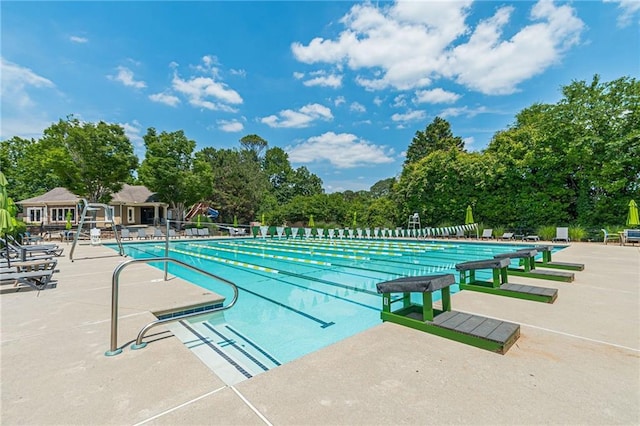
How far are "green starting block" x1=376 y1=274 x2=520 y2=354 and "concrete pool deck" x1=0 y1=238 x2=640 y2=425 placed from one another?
9cm

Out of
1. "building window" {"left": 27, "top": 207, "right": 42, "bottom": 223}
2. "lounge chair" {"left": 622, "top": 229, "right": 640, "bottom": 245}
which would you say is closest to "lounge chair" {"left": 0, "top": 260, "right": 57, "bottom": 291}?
"lounge chair" {"left": 622, "top": 229, "right": 640, "bottom": 245}

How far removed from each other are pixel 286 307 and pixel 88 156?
24106 millimetres

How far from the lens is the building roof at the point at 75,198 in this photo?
26109 millimetres

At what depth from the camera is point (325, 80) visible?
67.9ft

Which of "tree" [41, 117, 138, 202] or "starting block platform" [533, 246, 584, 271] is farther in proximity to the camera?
"tree" [41, 117, 138, 202]

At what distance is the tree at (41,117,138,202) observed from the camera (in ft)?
69.2

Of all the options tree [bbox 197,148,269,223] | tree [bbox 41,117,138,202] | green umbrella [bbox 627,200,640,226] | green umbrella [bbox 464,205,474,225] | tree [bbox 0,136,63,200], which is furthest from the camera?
tree [bbox 0,136,63,200]

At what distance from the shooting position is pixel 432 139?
36.2 m

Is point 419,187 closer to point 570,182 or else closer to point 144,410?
point 570,182

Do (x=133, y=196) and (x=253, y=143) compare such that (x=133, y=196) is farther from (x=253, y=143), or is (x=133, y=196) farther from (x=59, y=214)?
(x=253, y=143)

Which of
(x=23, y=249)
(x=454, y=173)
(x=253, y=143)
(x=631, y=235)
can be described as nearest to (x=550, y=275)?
(x=23, y=249)

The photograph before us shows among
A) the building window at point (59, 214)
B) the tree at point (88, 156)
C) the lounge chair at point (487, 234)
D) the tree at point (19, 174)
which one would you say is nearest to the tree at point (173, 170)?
the tree at point (88, 156)

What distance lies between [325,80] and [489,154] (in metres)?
12.6

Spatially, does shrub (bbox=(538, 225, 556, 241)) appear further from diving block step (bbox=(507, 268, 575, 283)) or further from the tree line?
diving block step (bbox=(507, 268, 575, 283))
